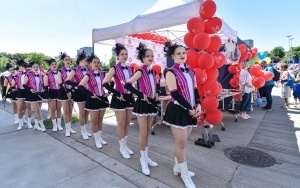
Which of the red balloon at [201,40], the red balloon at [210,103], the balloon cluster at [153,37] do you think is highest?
Answer: the balloon cluster at [153,37]

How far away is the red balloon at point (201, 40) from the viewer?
3967mm

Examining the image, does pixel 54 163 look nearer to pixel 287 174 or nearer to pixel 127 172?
pixel 127 172

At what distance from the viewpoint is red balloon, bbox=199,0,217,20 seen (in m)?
4.06

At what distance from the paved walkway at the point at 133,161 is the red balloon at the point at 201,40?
2074 mm

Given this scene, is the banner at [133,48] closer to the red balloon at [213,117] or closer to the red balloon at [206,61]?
the red balloon at [206,61]

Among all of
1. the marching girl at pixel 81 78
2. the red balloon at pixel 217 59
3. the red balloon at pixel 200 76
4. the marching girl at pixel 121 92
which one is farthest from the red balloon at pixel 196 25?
the marching girl at pixel 81 78

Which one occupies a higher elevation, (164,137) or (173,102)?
(173,102)

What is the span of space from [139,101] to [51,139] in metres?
2.96

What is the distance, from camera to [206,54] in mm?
4141

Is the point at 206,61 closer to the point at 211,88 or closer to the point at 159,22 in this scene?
the point at 211,88

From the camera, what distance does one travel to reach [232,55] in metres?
7.47

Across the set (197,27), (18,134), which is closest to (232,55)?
(197,27)

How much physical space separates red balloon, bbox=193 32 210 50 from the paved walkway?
2.07 m

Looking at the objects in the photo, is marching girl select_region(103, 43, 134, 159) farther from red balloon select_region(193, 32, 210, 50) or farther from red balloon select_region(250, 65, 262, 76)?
red balloon select_region(250, 65, 262, 76)
